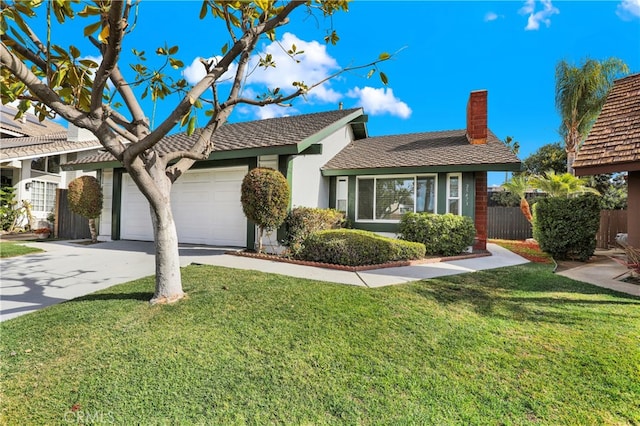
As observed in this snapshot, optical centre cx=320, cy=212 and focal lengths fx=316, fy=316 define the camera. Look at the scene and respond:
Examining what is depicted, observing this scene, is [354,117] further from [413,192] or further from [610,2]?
[610,2]

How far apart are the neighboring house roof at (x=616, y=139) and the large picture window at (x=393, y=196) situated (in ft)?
14.1

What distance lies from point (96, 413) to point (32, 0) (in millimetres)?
3681

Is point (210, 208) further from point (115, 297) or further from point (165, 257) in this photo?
point (165, 257)

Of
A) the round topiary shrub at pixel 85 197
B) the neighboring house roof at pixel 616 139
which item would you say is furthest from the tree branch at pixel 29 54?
the neighboring house roof at pixel 616 139

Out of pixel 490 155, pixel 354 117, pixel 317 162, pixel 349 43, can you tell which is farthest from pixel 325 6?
pixel 354 117

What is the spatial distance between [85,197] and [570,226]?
623 inches

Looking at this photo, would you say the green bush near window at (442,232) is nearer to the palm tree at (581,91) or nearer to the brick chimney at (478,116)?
the brick chimney at (478,116)

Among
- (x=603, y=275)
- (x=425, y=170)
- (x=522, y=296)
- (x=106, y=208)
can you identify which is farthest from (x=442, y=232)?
(x=106, y=208)

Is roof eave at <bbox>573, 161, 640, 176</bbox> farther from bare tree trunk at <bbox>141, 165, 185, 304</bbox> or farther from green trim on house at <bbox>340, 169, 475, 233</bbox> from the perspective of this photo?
bare tree trunk at <bbox>141, 165, 185, 304</bbox>

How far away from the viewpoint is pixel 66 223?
1400 centimetres

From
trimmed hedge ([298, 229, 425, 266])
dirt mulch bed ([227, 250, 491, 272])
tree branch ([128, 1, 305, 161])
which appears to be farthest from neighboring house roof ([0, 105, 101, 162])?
trimmed hedge ([298, 229, 425, 266])

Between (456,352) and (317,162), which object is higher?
(317,162)

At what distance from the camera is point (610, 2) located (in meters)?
9.04

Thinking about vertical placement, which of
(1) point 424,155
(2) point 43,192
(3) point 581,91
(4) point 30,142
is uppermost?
(3) point 581,91
